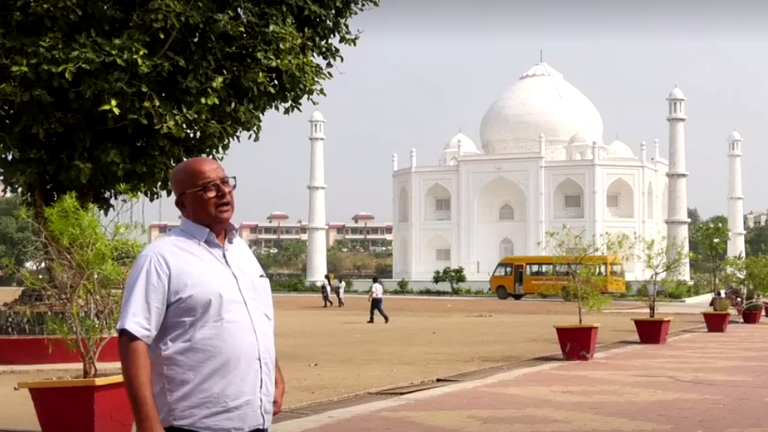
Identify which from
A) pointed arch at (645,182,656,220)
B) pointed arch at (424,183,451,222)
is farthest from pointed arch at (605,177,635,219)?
pointed arch at (424,183,451,222)

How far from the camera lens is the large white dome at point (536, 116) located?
2116 inches

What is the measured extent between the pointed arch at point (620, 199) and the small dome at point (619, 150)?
83.8 inches

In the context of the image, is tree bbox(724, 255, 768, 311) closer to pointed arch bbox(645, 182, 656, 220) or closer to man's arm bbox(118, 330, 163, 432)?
man's arm bbox(118, 330, 163, 432)

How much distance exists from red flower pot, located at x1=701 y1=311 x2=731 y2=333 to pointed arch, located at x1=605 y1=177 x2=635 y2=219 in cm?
3222

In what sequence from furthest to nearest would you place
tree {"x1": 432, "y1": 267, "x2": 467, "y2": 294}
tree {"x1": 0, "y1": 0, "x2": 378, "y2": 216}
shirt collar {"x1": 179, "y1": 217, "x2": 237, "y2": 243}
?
tree {"x1": 432, "y1": 267, "x2": 467, "y2": 294}
tree {"x1": 0, "y1": 0, "x2": 378, "y2": 216}
shirt collar {"x1": 179, "y1": 217, "x2": 237, "y2": 243}

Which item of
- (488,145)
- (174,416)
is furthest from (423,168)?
(174,416)

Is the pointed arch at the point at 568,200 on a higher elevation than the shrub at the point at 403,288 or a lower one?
higher

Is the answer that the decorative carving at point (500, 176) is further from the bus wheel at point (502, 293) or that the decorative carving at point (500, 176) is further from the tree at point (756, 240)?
the tree at point (756, 240)

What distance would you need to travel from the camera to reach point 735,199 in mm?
56594

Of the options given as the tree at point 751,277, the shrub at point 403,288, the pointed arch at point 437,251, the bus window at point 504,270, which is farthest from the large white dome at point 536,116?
the tree at point 751,277

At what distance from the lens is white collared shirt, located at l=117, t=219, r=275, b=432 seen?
2889mm

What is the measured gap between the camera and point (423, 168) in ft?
178

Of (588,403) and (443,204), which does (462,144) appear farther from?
(588,403)

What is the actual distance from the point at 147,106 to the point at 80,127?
2.93ft
